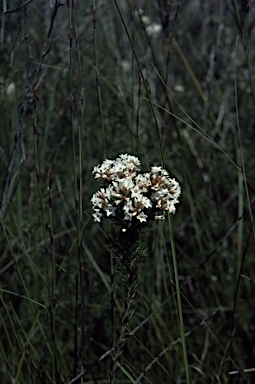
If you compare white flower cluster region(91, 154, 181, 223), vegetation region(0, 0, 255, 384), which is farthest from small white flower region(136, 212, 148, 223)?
vegetation region(0, 0, 255, 384)

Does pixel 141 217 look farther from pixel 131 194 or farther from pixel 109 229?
pixel 109 229

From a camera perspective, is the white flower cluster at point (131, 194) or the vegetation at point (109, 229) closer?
the white flower cluster at point (131, 194)

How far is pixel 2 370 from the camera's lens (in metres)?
1.35

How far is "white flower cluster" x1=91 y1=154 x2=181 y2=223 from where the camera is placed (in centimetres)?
95

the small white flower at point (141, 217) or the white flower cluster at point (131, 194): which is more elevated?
the white flower cluster at point (131, 194)

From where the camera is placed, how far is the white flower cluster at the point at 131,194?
3.10 ft

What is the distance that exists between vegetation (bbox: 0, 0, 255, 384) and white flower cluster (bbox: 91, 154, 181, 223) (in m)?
0.14

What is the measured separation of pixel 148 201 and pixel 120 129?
49.9 inches

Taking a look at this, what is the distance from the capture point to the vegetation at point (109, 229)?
Result: 130 cm

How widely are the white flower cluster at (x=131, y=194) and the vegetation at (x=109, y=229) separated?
14cm

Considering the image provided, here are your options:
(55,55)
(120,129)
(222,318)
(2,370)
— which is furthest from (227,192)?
(2,370)

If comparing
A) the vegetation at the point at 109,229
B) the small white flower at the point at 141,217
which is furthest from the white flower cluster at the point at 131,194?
the vegetation at the point at 109,229

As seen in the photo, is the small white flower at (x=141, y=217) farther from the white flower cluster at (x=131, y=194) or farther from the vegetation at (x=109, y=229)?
the vegetation at (x=109, y=229)

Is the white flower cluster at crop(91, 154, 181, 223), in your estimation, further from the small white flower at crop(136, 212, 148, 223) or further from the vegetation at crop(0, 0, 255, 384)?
the vegetation at crop(0, 0, 255, 384)
